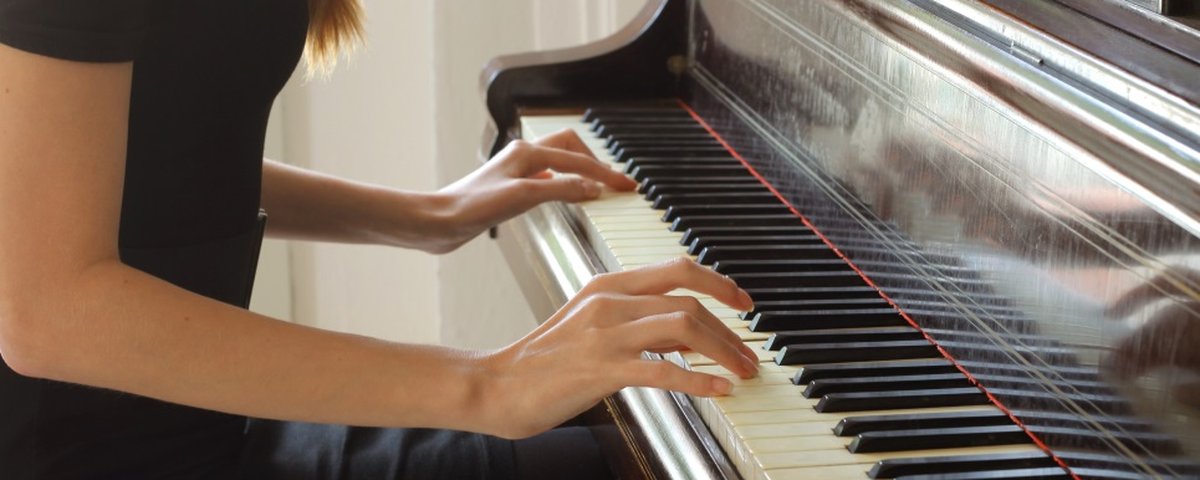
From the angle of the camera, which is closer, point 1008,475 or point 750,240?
point 1008,475

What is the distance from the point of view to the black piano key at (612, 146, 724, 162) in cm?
180

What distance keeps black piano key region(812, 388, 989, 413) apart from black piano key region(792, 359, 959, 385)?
43mm

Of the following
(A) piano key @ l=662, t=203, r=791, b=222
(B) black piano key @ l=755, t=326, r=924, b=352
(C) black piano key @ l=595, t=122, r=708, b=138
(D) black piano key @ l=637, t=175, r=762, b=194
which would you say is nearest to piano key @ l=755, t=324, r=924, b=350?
(B) black piano key @ l=755, t=326, r=924, b=352

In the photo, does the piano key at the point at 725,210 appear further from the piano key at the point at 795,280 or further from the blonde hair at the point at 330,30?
the blonde hair at the point at 330,30

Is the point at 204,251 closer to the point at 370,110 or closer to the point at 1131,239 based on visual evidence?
the point at 1131,239

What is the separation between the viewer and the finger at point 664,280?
1.13m

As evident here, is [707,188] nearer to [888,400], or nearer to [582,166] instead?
[582,166]

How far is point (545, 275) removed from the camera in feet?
5.60

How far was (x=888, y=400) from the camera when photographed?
3.64 ft

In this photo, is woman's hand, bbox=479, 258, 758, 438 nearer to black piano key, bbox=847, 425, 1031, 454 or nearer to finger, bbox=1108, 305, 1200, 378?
black piano key, bbox=847, 425, 1031, 454

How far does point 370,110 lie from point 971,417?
2.16m

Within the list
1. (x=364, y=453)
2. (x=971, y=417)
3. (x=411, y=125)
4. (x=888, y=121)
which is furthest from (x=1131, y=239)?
(x=411, y=125)

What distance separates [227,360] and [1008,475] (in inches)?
22.7

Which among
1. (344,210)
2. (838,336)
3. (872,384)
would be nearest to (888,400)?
(872,384)
